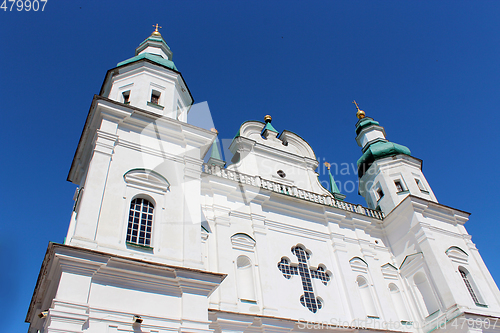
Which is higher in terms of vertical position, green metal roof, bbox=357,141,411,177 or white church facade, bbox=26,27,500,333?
green metal roof, bbox=357,141,411,177

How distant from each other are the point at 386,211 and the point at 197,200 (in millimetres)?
10740

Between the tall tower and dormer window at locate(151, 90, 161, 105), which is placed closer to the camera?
A: the tall tower

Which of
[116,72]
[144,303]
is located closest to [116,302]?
[144,303]

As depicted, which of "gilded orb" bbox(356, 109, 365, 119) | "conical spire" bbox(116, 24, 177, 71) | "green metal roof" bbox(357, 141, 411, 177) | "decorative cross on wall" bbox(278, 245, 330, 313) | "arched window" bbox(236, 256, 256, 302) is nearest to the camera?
"arched window" bbox(236, 256, 256, 302)

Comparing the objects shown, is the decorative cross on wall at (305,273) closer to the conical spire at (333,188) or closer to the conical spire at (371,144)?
the conical spire at (333,188)

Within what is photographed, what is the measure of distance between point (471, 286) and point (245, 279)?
368 inches

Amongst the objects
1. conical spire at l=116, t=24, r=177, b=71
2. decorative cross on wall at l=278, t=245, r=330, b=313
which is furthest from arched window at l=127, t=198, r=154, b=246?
conical spire at l=116, t=24, r=177, b=71

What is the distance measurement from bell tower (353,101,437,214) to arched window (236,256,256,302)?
8523mm

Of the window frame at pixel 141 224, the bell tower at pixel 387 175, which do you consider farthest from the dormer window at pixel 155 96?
the bell tower at pixel 387 175

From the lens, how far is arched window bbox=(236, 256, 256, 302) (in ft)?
41.4

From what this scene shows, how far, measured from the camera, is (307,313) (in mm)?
13094

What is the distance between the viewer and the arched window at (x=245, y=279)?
1262 centimetres

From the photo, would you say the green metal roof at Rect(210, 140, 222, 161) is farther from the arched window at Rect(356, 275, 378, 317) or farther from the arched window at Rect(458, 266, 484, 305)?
the arched window at Rect(458, 266, 484, 305)

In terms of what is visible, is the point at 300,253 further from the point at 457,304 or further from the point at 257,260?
the point at 457,304
